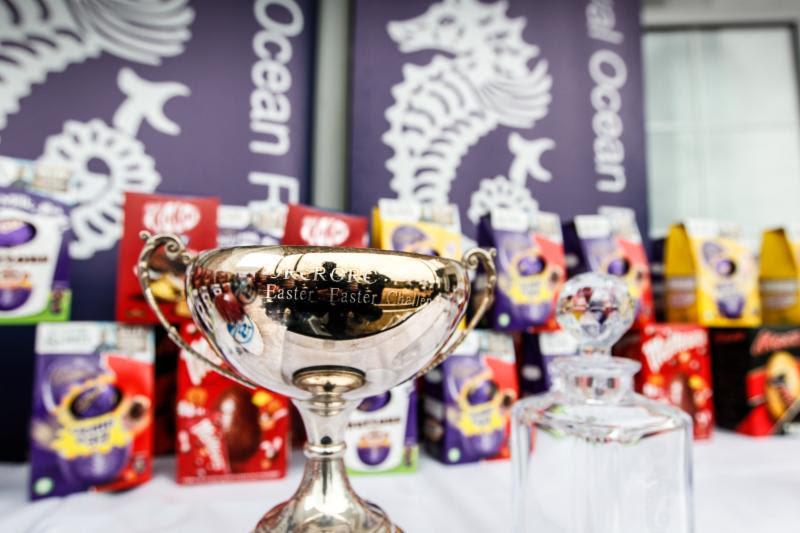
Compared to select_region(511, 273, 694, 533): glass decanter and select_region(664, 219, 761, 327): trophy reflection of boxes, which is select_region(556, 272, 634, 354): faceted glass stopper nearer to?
select_region(511, 273, 694, 533): glass decanter

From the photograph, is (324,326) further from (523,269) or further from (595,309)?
(523,269)

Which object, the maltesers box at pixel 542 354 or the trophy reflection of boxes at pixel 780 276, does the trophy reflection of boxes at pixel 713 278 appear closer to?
the trophy reflection of boxes at pixel 780 276

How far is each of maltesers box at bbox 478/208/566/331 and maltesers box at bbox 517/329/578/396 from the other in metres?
0.03

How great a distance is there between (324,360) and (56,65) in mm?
956

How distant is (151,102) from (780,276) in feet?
4.69

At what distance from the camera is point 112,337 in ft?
2.36

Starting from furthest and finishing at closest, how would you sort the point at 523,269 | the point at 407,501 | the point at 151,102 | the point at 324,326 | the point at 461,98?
1. the point at 461,98
2. the point at 151,102
3. the point at 523,269
4. the point at 407,501
5. the point at 324,326

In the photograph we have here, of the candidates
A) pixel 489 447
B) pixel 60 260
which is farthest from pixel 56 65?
pixel 489 447

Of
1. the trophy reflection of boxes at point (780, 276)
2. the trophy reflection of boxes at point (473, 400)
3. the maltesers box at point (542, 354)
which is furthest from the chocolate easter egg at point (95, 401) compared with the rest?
the trophy reflection of boxes at point (780, 276)

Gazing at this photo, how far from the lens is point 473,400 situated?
2.80 feet

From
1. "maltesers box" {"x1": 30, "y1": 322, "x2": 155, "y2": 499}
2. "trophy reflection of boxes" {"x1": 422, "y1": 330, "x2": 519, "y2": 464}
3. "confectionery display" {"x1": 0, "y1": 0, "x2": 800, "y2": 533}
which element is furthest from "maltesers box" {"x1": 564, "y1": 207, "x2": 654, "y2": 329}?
"maltesers box" {"x1": 30, "y1": 322, "x2": 155, "y2": 499}

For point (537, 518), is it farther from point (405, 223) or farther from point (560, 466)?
point (405, 223)

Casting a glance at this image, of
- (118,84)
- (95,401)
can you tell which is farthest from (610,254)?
(118,84)

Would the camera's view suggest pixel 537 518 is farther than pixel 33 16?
No
